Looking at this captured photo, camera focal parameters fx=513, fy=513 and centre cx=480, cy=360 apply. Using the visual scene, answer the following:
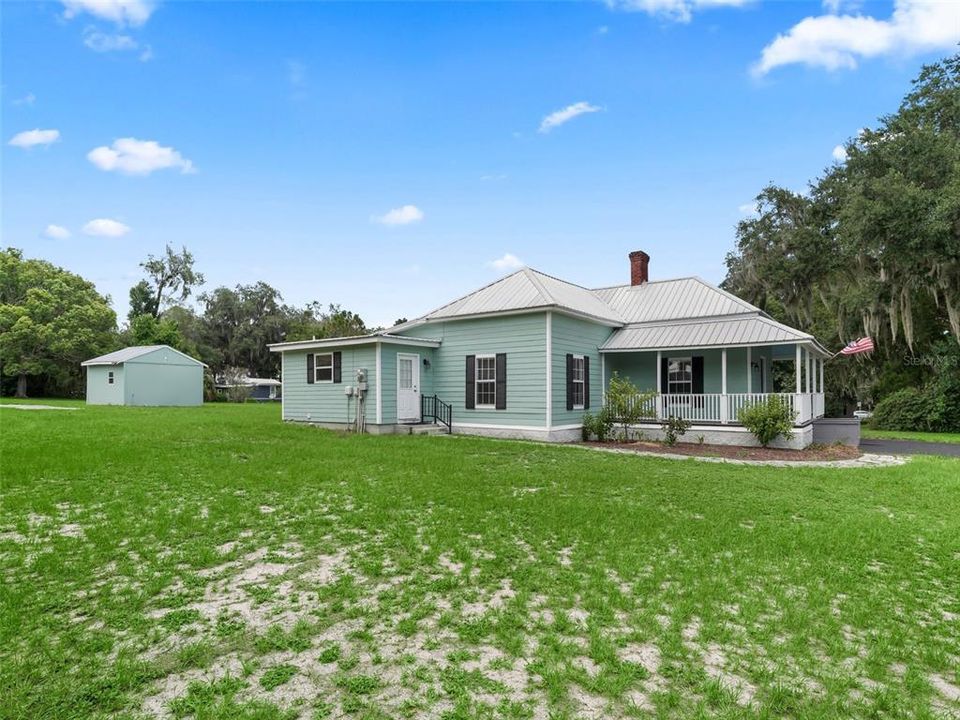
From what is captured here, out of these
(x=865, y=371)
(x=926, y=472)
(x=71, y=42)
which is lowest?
(x=926, y=472)

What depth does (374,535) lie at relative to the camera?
5.11 metres

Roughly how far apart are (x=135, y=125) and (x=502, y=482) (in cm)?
1736

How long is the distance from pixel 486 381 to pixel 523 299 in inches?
106

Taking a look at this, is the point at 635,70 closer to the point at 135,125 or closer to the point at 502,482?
the point at 502,482

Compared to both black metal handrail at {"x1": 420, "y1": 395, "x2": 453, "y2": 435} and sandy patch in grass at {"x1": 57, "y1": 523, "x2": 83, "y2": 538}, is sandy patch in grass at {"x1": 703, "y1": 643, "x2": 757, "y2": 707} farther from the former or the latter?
black metal handrail at {"x1": 420, "y1": 395, "x2": 453, "y2": 435}

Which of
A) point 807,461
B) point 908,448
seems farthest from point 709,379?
point 908,448

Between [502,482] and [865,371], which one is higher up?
[865,371]

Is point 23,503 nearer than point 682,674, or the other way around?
point 682,674

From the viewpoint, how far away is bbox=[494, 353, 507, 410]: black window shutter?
48.9ft

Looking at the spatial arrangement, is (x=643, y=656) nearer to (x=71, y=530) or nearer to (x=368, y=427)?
(x=71, y=530)

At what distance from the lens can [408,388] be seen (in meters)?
15.8

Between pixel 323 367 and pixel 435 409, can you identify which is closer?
pixel 435 409

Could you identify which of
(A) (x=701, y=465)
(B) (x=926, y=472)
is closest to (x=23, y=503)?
(A) (x=701, y=465)

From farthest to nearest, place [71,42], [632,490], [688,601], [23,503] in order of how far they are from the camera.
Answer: [71,42]
[632,490]
[23,503]
[688,601]
